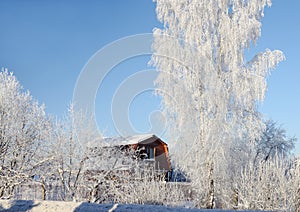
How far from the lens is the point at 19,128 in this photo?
485 inches

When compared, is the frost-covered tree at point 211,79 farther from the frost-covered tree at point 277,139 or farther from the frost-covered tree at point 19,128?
the frost-covered tree at point 277,139

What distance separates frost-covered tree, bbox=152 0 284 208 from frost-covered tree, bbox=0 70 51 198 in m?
5.06

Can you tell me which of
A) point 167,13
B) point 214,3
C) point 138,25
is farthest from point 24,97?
point 214,3

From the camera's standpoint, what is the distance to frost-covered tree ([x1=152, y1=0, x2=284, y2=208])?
11.0m

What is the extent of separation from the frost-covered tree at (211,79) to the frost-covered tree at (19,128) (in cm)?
506

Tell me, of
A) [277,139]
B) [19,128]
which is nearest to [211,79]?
[19,128]

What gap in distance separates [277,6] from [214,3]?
128 inches

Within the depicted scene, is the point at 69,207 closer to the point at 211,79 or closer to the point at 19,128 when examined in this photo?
the point at 211,79

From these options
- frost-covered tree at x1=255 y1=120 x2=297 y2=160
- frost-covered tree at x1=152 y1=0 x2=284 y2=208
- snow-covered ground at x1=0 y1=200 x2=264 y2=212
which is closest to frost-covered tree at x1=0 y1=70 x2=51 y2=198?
frost-covered tree at x1=152 y1=0 x2=284 y2=208

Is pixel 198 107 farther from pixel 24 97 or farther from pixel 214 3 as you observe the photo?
pixel 24 97

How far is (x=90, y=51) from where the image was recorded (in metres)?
12.9

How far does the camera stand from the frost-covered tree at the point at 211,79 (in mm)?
11008

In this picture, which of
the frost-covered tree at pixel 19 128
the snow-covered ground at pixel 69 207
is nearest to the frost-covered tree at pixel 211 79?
the frost-covered tree at pixel 19 128

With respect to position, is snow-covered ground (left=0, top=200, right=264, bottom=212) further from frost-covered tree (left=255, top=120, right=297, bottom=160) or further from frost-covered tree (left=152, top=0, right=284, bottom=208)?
frost-covered tree (left=255, top=120, right=297, bottom=160)
